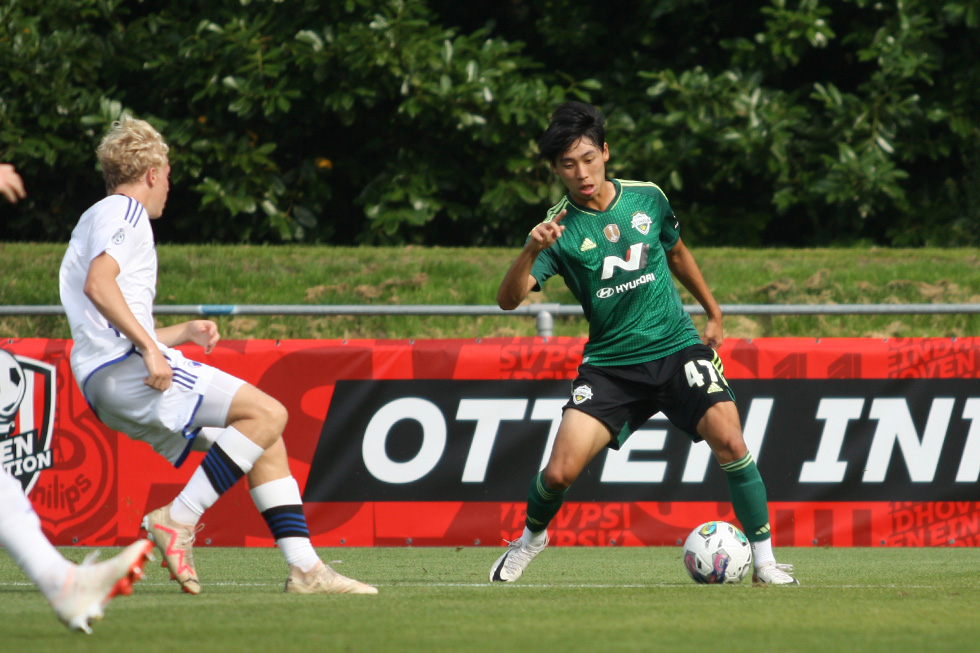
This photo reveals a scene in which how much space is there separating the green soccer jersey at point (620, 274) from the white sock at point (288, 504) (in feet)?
4.66

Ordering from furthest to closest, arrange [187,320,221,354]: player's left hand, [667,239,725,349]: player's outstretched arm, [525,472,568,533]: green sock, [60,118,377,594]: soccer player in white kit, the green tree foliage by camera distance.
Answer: the green tree foliage, [667,239,725,349]: player's outstretched arm, [525,472,568,533]: green sock, [187,320,221,354]: player's left hand, [60,118,377,594]: soccer player in white kit

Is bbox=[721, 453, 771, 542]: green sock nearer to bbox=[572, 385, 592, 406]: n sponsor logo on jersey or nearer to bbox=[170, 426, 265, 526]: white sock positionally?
bbox=[572, 385, 592, 406]: n sponsor logo on jersey

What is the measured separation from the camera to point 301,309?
25.2 ft

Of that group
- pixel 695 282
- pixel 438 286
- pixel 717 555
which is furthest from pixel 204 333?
pixel 438 286

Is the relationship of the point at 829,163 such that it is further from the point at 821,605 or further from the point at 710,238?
the point at 821,605

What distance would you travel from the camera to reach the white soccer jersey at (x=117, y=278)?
441 cm

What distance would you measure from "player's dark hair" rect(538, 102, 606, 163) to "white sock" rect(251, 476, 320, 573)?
1.81 m

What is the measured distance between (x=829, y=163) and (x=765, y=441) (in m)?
7.08

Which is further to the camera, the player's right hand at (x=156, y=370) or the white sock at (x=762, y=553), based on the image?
the white sock at (x=762, y=553)

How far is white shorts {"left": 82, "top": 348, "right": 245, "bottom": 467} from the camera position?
446cm

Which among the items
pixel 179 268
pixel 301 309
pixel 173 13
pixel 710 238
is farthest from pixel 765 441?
pixel 173 13

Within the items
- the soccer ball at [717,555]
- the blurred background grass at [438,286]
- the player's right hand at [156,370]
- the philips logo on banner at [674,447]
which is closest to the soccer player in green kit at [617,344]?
the soccer ball at [717,555]

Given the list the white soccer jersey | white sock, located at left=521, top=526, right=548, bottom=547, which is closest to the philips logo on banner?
white sock, located at left=521, top=526, right=548, bottom=547

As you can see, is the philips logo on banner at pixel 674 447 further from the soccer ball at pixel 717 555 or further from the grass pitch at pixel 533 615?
the soccer ball at pixel 717 555
